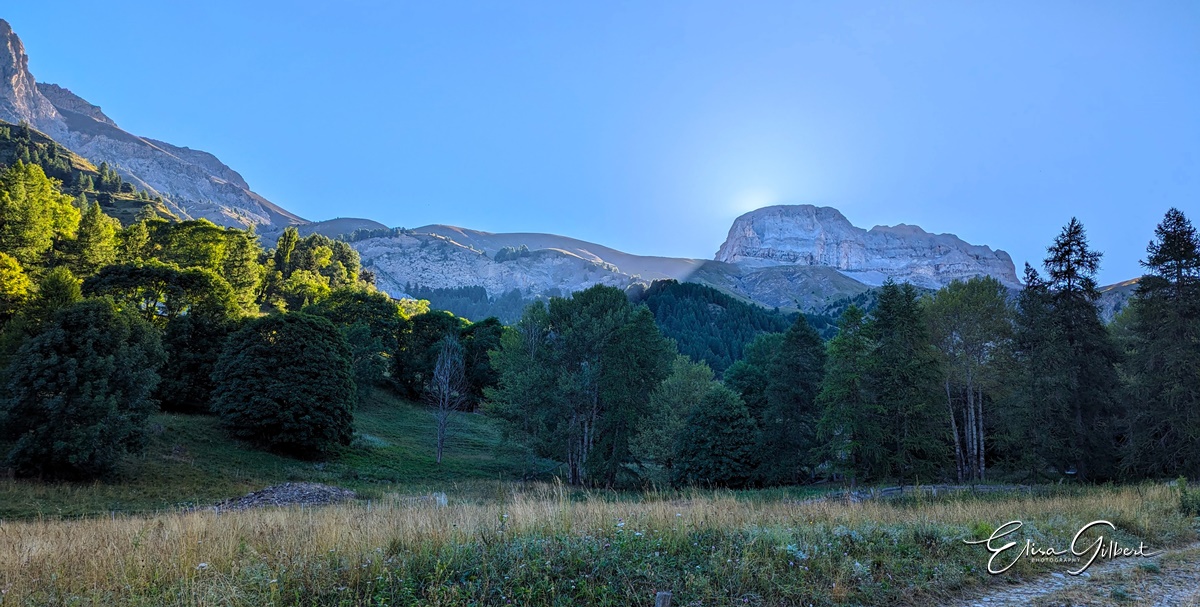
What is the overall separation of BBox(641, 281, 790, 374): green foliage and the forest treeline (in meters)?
76.0

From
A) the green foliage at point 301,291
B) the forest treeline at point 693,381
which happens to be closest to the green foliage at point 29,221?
the forest treeline at point 693,381

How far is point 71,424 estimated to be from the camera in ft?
79.6

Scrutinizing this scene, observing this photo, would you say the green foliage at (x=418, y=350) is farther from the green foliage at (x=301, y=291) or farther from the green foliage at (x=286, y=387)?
the green foliage at (x=286, y=387)

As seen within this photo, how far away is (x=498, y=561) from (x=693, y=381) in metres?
44.0

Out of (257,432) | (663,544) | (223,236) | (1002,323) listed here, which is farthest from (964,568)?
(223,236)

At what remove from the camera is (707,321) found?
14850 cm

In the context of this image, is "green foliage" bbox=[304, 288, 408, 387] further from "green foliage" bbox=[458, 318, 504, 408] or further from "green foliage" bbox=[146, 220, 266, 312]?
"green foliage" bbox=[458, 318, 504, 408]

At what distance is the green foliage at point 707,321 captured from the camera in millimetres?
129125

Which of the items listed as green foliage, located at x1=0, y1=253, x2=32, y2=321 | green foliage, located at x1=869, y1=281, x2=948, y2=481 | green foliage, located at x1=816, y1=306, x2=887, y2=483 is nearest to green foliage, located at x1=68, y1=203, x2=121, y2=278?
green foliage, located at x1=0, y1=253, x2=32, y2=321

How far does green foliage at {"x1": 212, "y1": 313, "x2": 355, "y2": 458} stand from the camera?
115ft

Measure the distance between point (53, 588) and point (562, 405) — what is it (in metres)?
28.9

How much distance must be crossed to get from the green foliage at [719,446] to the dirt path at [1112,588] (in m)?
25.7

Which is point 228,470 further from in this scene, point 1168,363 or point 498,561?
point 1168,363

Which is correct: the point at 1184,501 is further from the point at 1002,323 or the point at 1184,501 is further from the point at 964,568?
the point at 1002,323
